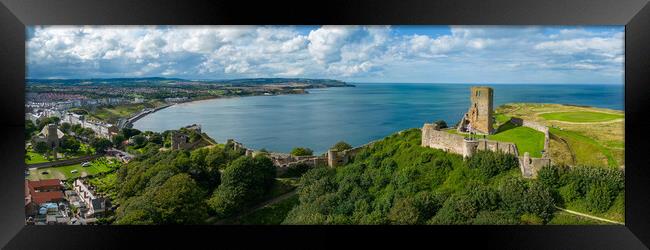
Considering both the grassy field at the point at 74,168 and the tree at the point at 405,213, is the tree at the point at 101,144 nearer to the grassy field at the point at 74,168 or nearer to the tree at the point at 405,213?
the grassy field at the point at 74,168

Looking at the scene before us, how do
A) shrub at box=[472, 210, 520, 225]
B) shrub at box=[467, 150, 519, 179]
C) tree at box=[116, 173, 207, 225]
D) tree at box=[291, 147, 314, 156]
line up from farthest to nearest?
tree at box=[291, 147, 314, 156] < shrub at box=[467, 150, 519, 179] < tree at box=[116, 173, 207, 225] < shrub at box=[472, 210, 520, 225]

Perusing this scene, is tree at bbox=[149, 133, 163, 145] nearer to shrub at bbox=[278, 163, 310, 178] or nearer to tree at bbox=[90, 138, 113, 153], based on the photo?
tree at bbox=[90, 138, 113, 153]

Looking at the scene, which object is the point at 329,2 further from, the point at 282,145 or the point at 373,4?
the point at 282,145

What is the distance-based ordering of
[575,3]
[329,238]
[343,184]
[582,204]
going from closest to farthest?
[575,3] < [329,238] < [582,204] < [343,184]

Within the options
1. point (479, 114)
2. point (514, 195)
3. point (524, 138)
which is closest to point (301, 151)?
point (479, 114)

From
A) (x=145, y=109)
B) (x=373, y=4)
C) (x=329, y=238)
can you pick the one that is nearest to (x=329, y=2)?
(x=373, y=4)

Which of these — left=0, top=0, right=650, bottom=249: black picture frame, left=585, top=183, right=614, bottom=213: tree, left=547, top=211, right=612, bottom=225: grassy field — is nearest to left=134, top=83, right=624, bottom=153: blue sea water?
left=585, top=183, right=614, bottom=213: tree

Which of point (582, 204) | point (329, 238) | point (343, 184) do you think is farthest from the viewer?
point (343, 184)
